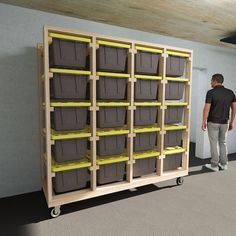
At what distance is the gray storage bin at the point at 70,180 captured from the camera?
2.28m

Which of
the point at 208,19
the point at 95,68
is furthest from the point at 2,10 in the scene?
the point at 208,19

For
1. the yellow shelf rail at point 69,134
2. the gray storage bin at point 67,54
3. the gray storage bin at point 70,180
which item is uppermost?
the gray storage bin at point 67,54

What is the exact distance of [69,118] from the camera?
89.0 inches

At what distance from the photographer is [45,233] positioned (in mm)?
1953

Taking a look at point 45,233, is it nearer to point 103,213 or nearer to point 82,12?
point 103,213

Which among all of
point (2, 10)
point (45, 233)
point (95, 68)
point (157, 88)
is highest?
point (2, 10)

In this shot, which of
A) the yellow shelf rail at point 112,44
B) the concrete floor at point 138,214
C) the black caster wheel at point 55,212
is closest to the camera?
the concrete floor at point 138,214

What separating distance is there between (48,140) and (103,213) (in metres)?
1.02

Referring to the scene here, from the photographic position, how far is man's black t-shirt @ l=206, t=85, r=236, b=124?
3629 mm

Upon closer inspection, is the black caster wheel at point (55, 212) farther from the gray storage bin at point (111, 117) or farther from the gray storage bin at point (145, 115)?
the gray storage bin at point (145, 115)

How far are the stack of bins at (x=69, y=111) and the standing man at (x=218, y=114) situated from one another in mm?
2389

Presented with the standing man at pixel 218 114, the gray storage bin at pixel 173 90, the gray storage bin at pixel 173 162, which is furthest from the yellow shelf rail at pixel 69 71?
the standing man at pixel 218 114

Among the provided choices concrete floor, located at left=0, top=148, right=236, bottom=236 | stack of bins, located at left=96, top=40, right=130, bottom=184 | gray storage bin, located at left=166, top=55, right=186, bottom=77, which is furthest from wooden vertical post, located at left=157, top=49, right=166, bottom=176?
stack of bins, located at left=96, top=40, right=130, bottom=184

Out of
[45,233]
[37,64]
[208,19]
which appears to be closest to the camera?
[45,233]
